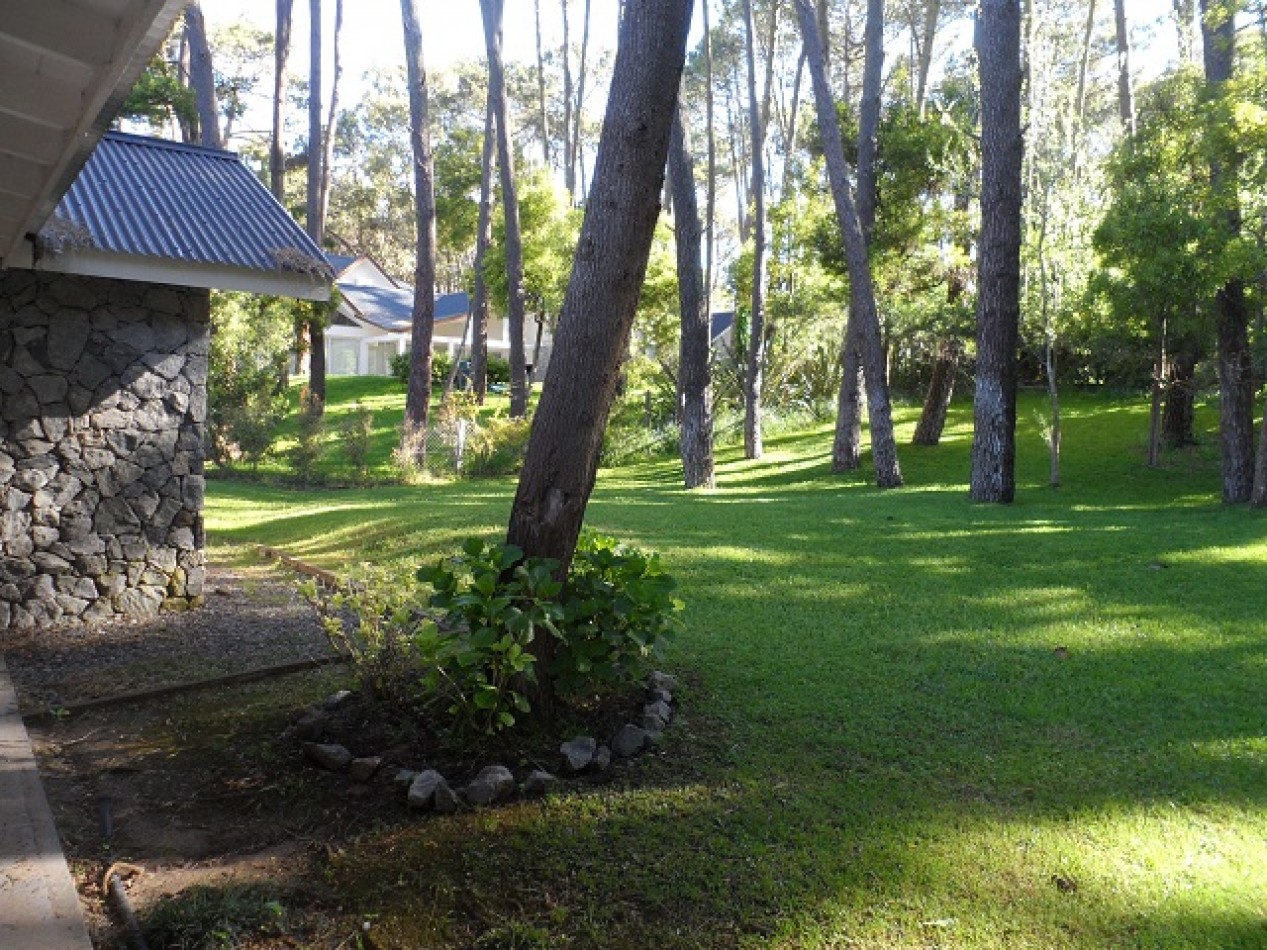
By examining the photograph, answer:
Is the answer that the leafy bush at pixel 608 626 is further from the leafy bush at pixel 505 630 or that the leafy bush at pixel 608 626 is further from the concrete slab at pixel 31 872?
the concrete slab at pixel 31 872

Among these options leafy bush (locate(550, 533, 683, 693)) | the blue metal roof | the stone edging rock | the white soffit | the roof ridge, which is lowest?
the stone edging rock

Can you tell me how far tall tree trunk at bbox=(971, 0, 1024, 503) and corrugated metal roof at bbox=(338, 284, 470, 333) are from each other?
3296cm

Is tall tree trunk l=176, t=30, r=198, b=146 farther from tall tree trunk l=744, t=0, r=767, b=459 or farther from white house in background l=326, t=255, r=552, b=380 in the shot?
white house in background l=326, t=255, r=552, b=380

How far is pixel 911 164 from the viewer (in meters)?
18.6

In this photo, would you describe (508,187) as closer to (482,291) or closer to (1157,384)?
Result: (482,291)

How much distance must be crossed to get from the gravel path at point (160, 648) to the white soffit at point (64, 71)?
2767mm

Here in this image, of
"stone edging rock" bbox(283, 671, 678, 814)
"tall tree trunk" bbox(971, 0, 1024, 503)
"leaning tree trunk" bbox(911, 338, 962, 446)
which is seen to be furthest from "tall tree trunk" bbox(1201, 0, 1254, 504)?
"stone edging rock" bbox(283, 671, 678, 814)

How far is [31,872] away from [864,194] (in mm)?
17188

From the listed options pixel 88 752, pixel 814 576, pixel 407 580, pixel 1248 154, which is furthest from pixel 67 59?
pixel 1248 154

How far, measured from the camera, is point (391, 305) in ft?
154

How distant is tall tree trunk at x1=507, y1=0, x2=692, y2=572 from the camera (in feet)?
15.5

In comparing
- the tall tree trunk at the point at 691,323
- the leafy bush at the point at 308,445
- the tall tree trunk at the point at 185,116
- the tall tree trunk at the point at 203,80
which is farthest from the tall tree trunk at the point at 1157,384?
the tall tree trunk at the point at 203,80

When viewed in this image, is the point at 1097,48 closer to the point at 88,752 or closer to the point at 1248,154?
the point at 1248,154

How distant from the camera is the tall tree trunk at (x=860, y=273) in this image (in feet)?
52.8
